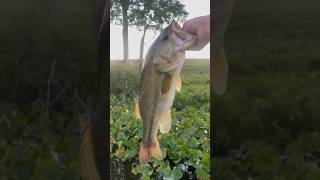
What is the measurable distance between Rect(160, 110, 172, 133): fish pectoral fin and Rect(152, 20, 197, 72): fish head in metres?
0.18

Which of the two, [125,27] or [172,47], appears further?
[125,27]

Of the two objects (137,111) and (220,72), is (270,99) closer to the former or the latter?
(220,72)

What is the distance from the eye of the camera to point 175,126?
1.87 m

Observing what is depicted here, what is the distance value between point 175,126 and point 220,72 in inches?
16.7

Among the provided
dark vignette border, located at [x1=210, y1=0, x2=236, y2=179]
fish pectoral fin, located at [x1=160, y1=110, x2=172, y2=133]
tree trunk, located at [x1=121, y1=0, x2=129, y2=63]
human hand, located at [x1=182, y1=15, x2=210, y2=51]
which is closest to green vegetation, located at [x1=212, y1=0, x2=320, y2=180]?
dark vignette border, located at [x1=210, y1=0, x2=236, y2=179]

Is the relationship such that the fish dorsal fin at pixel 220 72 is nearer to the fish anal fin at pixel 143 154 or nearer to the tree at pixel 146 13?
the tree at pixel 146 13

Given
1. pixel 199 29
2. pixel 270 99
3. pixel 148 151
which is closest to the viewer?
pixel 270 99

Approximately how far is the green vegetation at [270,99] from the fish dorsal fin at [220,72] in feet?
0.06

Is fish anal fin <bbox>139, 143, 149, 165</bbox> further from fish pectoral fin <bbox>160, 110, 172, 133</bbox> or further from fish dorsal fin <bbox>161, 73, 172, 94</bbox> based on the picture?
fish dorsal fin <bbox>161, 73, 172, 94</bbox>

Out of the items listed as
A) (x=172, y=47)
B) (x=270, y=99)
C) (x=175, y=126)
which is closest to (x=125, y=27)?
(x=172, y=47)

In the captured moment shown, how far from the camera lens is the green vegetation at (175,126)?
69.6 inches

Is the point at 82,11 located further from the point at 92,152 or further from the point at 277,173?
the point at 277,173

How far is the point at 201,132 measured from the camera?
194 centimetres

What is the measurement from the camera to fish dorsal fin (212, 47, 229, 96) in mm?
1510
